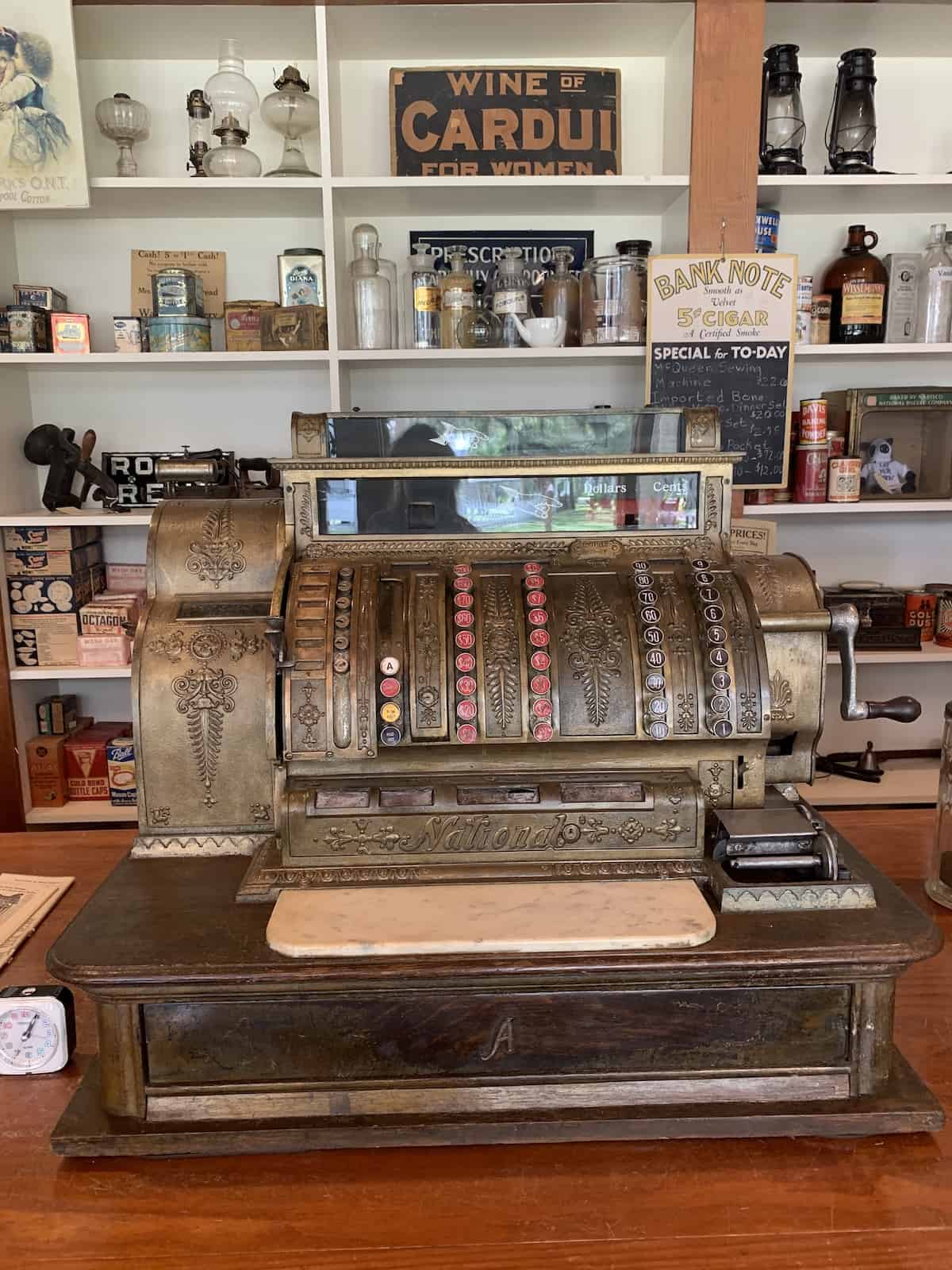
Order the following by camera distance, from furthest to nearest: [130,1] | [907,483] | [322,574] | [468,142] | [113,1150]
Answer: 1. [907,483]
2. [468,142]
3. [130,1]
4. [322,574]
5. [113,1150]

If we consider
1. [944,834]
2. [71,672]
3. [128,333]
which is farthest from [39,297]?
[944,834]

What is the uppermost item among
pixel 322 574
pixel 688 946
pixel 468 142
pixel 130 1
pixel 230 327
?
pixel 130 1

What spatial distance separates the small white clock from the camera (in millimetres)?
1185

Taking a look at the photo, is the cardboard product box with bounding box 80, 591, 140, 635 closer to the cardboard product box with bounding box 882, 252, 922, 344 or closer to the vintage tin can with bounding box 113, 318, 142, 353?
the vintage tin can with bounding box 113, 318, 142, 353

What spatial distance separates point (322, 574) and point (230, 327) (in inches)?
66.2

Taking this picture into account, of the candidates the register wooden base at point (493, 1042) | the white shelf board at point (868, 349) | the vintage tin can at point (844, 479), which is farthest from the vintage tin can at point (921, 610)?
the register wooden base at point (493, 1042)

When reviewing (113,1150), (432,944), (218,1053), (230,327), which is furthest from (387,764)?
(230,327)

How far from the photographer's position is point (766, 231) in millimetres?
2793

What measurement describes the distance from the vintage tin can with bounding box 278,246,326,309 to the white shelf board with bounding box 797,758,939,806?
6.98ft

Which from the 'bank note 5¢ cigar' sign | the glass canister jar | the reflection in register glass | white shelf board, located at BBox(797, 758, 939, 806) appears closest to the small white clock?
the reflection in register glass

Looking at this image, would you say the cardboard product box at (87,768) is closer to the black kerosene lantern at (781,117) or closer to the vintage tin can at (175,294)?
the vintage tin can at (175,294)

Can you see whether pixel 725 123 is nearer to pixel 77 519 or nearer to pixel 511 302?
pixel 511 302

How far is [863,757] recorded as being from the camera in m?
3.08

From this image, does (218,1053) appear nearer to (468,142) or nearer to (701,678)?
(701,678)
